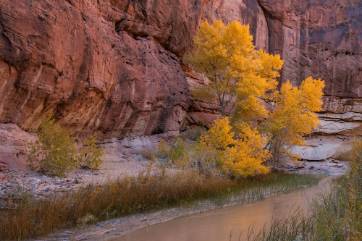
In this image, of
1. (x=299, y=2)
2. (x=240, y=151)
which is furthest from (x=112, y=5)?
(x=299, y=2)

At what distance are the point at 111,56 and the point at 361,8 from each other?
26700 millimetres

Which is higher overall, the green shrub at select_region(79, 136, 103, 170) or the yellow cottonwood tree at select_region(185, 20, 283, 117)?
the yellow cottonwood tree at select_region(185, 20, 283, 117)

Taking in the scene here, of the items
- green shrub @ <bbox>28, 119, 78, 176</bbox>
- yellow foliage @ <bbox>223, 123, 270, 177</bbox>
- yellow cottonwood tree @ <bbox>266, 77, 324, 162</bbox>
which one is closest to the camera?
green shrub @ <bbox>28, 119, 78, 176</bbox>

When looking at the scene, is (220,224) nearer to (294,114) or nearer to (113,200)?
(113,200)

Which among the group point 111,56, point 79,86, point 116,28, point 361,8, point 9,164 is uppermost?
point 361,8

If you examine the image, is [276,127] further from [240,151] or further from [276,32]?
[276,32]

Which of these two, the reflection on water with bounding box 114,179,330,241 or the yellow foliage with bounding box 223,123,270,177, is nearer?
the reflection on water with bounding box 114,179,330,241

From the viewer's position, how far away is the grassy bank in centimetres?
844

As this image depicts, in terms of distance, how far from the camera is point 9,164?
12031 millimetres

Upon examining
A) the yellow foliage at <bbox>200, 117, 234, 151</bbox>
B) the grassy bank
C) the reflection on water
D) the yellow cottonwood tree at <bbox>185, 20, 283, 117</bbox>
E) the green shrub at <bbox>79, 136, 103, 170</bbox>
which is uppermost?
the yellow cottonwood tree at <bbox>185, 20, 283, 117</bbox>

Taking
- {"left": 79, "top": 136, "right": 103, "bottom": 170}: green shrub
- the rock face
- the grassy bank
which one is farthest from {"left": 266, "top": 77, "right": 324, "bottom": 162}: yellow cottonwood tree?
{"left": 79, "top": 136, "right": 103, "bottom": 170}: green shrub

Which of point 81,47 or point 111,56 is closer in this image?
point 81,47

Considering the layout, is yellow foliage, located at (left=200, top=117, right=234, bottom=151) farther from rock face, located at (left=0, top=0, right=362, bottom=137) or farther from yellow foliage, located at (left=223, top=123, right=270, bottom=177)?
rock face, located at (left=0, top=0, right=362, bottom=137)

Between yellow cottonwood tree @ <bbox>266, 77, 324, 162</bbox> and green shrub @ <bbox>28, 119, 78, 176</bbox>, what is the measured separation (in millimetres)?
11940
